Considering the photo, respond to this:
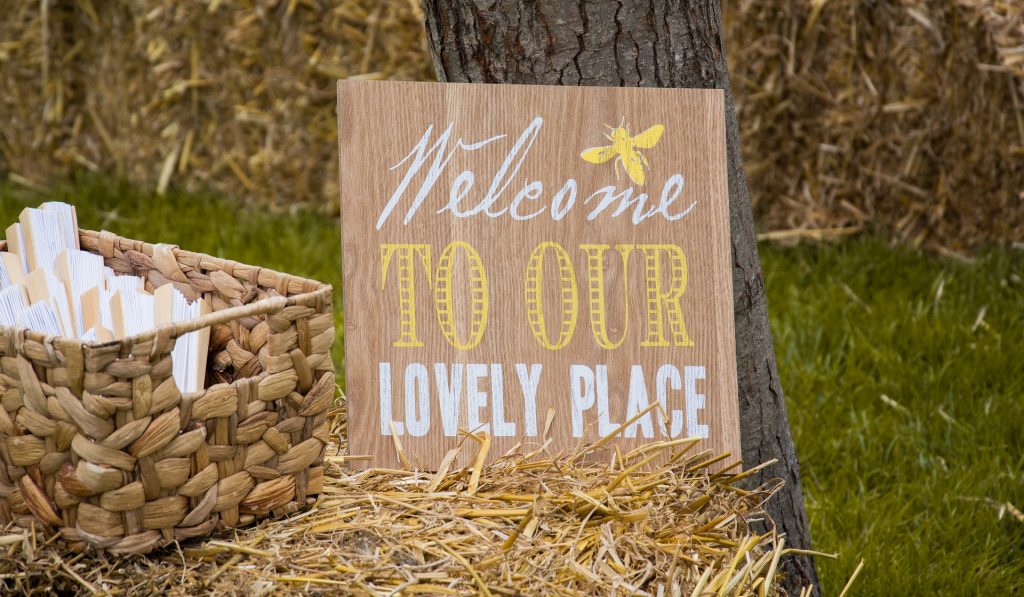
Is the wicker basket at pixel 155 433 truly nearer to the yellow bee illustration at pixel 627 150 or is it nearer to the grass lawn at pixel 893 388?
the yellow bee illustration at pixel 627 150

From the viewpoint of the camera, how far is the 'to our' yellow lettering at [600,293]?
142 centimetres

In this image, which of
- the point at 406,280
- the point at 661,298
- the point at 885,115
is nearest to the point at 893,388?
the point at 885,115

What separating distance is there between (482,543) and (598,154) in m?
0.58

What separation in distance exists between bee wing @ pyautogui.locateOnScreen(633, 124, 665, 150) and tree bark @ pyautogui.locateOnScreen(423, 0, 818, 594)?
136 millimetres

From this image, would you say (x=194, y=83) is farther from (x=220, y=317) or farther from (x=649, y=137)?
(x=220, y=317)

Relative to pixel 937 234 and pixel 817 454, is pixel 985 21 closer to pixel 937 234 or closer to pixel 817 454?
pixel 937 234

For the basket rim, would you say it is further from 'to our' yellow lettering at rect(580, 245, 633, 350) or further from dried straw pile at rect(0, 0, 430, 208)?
→ dried straw pile at rect(0, 0, 430, 208)

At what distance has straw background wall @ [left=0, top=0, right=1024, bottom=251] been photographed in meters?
3.42

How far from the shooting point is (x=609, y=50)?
1539 mm

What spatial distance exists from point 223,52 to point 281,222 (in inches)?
29.6

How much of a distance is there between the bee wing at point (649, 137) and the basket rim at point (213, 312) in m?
0.49

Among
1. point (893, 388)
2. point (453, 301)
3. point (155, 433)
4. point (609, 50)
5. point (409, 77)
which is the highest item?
point (409, 77)

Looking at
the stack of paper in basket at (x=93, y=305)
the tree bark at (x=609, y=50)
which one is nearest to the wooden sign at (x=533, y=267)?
the tree bark at (x=609, y=50)

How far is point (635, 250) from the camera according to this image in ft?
4.69
